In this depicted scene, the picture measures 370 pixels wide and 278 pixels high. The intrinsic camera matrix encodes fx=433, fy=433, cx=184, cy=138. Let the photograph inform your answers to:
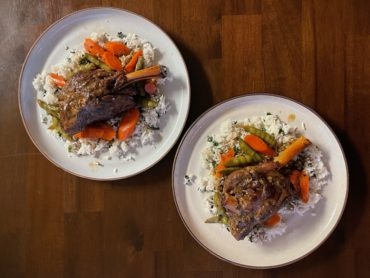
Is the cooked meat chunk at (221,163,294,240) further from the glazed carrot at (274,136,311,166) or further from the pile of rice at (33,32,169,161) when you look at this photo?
the pile of rice at (33,32,169,161)

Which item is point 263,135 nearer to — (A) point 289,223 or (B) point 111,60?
(A) point 289,223

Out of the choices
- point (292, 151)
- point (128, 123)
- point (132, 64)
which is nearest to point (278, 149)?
point (292, 151)

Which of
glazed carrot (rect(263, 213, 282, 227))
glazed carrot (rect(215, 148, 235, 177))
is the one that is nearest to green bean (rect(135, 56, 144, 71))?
glazed carrot (rect(215, 148, 235, 177))

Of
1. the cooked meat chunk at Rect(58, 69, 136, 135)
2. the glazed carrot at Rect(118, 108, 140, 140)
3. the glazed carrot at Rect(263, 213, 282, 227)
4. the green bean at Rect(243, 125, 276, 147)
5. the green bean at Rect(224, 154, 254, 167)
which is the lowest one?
the glazed carrot at Rect(263, 213, 282, 227)

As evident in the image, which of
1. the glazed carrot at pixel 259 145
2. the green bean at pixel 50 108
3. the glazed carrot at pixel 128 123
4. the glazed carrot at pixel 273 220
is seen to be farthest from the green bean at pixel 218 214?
the green bean at pixel 50 108

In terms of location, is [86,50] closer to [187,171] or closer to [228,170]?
[187,171]

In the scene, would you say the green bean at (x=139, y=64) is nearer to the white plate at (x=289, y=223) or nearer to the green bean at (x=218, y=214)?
the white plate at (x=289, y=223)
